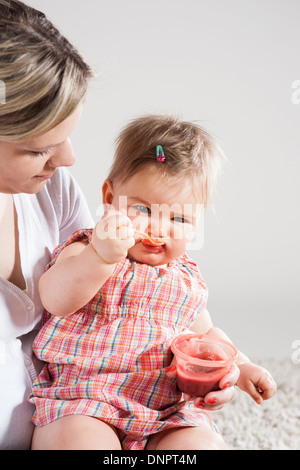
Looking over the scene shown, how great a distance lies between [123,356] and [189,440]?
23 centimetres

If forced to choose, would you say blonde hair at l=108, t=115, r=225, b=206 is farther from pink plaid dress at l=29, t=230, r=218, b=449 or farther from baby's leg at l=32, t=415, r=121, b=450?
baby's leg at l=32, t=415, r=121, b=450

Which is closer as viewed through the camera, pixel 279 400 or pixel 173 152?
pixel 173 152

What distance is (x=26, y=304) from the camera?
4.37 ft

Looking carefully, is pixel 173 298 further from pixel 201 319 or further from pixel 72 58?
pixel 72 58

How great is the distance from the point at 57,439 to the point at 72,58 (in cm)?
77

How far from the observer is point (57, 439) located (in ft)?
3.76

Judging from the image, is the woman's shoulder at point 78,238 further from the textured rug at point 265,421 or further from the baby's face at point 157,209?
the textured rug at point 265,421

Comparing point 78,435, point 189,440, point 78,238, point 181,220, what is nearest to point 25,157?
point 78,238

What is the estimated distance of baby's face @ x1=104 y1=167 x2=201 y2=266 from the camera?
4.37 feet

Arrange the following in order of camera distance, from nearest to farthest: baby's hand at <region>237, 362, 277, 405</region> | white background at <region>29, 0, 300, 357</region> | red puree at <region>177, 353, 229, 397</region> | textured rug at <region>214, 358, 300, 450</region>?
red puree at <region>177, 353, 229, 397</region> < baby's hand at <region>237, 362, 277, 405</region> < textured rug at <region>214, 358, 300, 450</region> < white background at <region>29, 0, 300, 357</region>

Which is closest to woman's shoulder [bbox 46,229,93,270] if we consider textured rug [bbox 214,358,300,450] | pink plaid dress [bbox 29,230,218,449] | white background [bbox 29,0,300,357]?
pink plaid dress [bbox 29,230,218,449]

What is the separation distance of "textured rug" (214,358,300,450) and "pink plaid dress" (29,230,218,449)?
60 cm

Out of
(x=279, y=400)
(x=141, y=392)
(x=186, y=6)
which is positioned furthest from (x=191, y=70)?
(x=141, y=392)
